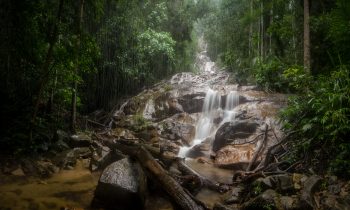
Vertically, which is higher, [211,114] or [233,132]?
[211,114]

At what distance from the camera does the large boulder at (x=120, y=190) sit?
5.88 m

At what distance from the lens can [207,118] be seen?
16.1 m

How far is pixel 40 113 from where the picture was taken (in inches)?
437

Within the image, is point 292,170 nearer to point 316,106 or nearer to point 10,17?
point 316,106

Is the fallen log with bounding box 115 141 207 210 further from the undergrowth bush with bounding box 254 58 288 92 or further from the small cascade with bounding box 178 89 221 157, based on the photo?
the undergrowth bush with bounding box 254 58 288 92

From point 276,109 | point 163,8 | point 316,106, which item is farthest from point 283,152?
point 163,8

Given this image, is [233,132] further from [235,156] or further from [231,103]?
[231,103]

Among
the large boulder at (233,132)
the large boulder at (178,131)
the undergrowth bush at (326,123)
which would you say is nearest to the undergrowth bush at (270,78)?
the large boulder at (178,131)

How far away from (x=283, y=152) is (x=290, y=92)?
885 centimetres

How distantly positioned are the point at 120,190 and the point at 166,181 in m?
0.96

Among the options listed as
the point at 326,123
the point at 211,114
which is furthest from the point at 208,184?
the point at 211,114

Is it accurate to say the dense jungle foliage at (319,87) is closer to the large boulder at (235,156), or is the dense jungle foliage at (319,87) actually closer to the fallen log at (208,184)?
the fallen log at (208,184)

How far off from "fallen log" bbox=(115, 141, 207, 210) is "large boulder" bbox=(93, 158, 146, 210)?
1.17 ft

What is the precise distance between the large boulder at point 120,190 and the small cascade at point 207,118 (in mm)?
6710
